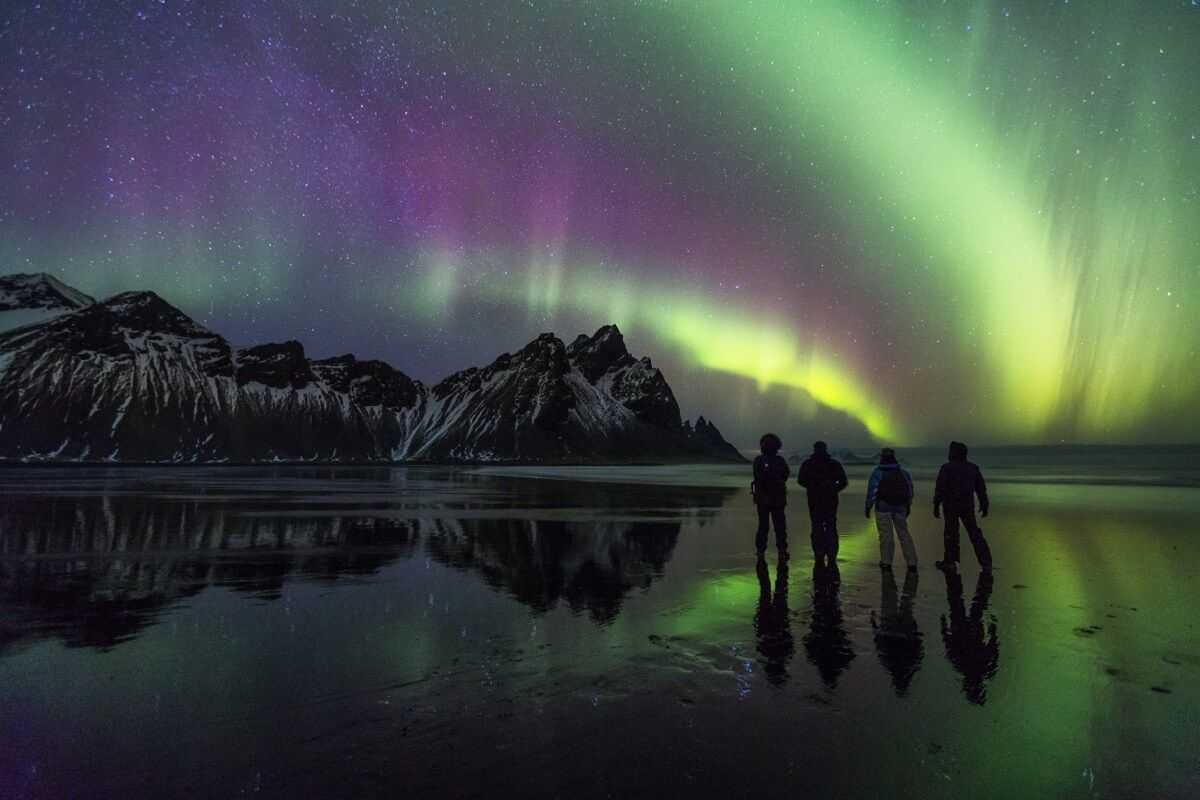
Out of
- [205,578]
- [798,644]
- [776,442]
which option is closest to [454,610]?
[798,644]

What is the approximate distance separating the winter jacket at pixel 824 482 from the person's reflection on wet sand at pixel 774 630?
6.56 feet

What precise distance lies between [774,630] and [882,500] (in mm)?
6125

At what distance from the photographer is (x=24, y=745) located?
4.73 m

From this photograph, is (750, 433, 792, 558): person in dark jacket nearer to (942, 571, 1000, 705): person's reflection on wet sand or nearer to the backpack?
the backpack

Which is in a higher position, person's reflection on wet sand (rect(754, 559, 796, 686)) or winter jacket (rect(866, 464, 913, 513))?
winter jacket (rect(866, 464, 913, 513))

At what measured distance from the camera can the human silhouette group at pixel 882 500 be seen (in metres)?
12.5

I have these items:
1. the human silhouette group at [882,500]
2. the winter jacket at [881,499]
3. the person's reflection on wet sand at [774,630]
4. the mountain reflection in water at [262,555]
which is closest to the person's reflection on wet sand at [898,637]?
the person's reflection on wet sand at [774,630]

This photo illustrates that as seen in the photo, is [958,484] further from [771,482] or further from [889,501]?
[771,482]

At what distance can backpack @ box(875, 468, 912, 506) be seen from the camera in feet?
41.9

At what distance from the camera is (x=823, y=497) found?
42.1 feet

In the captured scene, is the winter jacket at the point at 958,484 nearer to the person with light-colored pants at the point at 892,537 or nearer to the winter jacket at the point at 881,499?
the winter jacket at the point at 881,499

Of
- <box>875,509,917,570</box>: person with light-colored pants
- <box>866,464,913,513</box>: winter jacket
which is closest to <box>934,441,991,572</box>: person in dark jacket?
<box>866,464,913,513</box>: winter jacket

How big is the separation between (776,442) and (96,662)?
10865 millimetres

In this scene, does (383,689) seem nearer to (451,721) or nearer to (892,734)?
(451,721)
